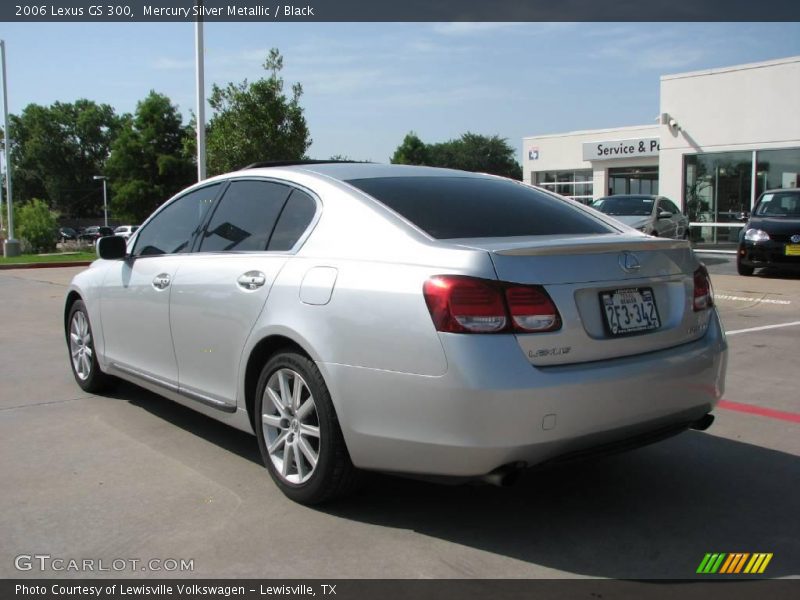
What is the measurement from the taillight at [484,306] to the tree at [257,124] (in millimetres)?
22045

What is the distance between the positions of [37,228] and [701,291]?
35190mm

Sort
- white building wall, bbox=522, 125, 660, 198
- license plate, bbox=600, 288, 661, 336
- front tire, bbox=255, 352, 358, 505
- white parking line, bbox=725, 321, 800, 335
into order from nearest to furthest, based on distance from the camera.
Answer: license plate, bbox=600, 288, 661, 336 → front tire, bbox=255, 352, 358, 505 → white parking line, bbox=725, 321, 800, 335 → white building wall, bbox=522, 125, 660, 198

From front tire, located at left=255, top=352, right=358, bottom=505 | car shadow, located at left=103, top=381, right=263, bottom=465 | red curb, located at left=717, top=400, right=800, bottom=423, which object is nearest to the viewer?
front tire, located at left=255, top=352, right=358, bottom=505

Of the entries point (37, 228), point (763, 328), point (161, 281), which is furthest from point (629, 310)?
point (37, 228)

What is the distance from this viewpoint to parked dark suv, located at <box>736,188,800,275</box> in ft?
45.5

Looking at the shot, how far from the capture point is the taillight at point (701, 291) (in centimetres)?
382

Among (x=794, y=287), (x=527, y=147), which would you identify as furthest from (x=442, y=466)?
(x=527, y=147)

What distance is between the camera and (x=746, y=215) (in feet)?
53.5

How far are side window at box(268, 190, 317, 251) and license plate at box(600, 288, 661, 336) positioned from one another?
1.52 m

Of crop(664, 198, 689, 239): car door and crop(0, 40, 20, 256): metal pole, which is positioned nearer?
crop(664, 198, 689, 239): car door

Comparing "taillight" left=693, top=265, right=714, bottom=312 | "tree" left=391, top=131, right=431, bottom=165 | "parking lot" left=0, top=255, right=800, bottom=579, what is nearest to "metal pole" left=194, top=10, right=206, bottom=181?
"parking lot" left=0, top=255, right=800, bottom=579

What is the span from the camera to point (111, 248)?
5301mm

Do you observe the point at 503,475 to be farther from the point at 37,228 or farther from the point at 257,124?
the point at 37,228

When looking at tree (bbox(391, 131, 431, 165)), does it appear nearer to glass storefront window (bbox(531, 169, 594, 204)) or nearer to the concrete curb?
glass storefront window (bbox(531, 169, 594, 204))
